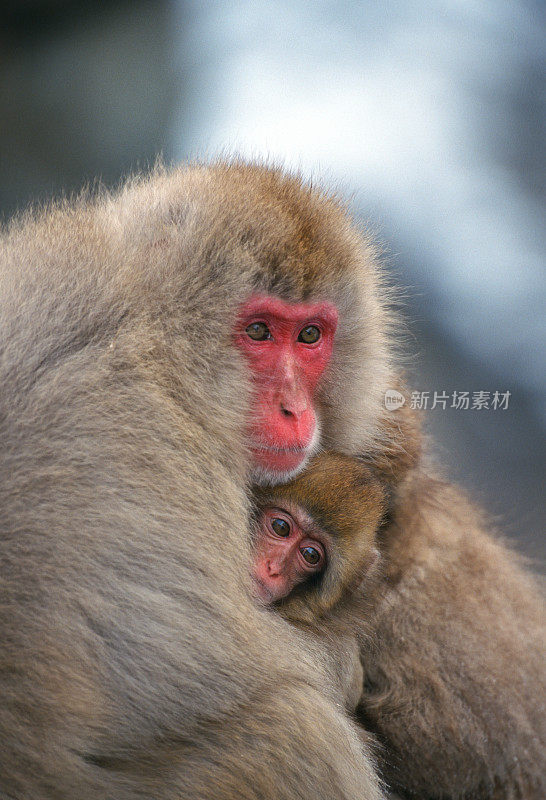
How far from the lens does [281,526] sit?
149 centimetres

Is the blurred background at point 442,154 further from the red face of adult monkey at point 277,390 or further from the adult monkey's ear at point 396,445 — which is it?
the red face of adult monkey at point 277,390

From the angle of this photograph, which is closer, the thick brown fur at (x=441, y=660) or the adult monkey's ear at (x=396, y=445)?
the thick brown fur at (x=441, y=660)

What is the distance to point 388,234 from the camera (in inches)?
75.5

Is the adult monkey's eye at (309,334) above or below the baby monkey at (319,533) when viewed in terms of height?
above

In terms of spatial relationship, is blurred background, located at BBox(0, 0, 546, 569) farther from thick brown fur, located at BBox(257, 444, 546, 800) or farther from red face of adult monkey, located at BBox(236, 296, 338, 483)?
red face of adult monkey, located at BBox(236, 296, 338, 483)

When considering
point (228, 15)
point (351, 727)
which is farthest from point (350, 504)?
point (228, 15)

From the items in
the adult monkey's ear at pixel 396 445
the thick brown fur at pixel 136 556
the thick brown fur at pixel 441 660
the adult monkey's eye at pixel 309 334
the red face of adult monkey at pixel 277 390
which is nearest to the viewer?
the thick brown fur at pixel 136 556

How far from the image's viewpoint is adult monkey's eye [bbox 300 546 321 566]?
1.50 metres

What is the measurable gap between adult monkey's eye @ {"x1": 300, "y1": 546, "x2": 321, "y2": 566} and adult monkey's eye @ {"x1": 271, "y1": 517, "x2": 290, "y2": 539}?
0.15 ft

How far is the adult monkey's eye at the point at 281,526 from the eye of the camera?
1.48 m

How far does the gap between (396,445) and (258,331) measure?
0.56 metres

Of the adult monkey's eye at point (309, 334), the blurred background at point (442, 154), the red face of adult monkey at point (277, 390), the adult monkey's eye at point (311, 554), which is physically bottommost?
the adult monkey's eye at point (311, 554)

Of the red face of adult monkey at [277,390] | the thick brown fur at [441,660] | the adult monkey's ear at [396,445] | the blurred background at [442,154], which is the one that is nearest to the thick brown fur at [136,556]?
the red face of adult monkey at [277,390]

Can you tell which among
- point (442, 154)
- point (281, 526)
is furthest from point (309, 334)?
point (442, 154)
